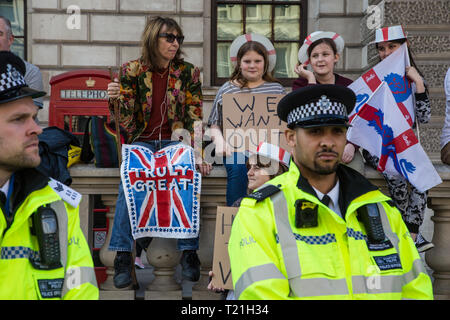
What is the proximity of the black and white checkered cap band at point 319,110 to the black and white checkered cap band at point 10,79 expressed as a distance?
1.32 meters

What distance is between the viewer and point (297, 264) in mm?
2555

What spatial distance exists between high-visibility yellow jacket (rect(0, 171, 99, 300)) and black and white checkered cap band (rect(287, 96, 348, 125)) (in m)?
1.18

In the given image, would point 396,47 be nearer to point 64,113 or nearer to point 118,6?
point 64,113

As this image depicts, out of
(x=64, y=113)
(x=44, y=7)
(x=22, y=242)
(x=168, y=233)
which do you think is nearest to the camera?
(x=22, y=242)

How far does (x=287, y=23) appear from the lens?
10141mm

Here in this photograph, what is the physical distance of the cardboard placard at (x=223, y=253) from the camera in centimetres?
375

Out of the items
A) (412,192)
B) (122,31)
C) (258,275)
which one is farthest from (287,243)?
(122,31)

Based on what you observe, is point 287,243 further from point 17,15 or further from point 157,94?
point 17,15

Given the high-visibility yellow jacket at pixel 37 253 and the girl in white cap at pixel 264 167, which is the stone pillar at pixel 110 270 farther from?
the high-visibility yellow jacket at pixel 37 253

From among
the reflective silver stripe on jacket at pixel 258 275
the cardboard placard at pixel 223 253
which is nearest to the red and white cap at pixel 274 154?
the cardboard placard at pixel 223 253

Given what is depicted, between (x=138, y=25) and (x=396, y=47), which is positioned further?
(x=138, y=25)

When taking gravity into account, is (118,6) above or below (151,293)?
above
